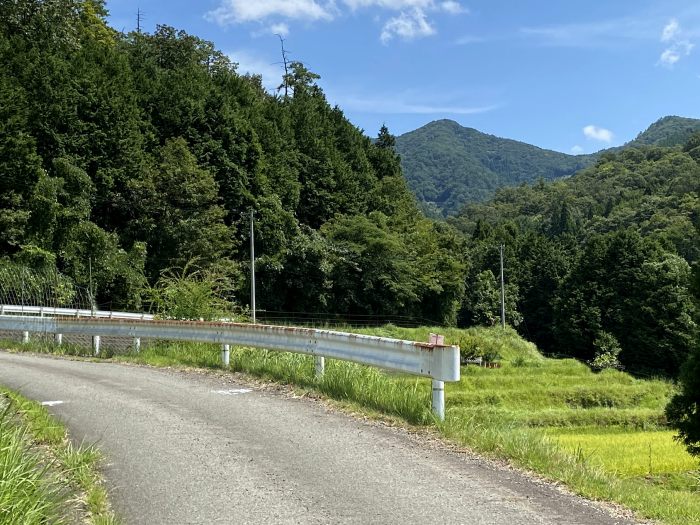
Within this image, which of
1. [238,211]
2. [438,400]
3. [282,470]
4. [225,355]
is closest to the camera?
[282,470]

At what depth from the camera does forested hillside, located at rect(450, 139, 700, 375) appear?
211ft

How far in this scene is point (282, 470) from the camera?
5523mm

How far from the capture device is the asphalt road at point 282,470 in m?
4.50

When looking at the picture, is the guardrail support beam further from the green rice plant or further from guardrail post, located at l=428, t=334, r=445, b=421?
the green rice plant

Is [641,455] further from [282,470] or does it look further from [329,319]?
[329,319]

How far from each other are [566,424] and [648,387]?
14.3m

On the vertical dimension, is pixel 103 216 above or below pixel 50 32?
below

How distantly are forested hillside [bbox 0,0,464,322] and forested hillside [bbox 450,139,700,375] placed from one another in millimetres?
15060

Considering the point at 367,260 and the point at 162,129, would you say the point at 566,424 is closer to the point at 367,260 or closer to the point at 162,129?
the point at 367,260

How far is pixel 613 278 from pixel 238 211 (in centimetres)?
4338

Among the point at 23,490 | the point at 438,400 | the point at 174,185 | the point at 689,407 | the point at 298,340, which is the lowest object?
the point at 689,407

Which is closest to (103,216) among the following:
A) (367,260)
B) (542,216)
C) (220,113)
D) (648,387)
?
(220,113)

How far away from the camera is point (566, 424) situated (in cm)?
2764

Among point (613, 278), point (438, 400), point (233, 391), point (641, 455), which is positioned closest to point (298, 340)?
point (233, 391)
